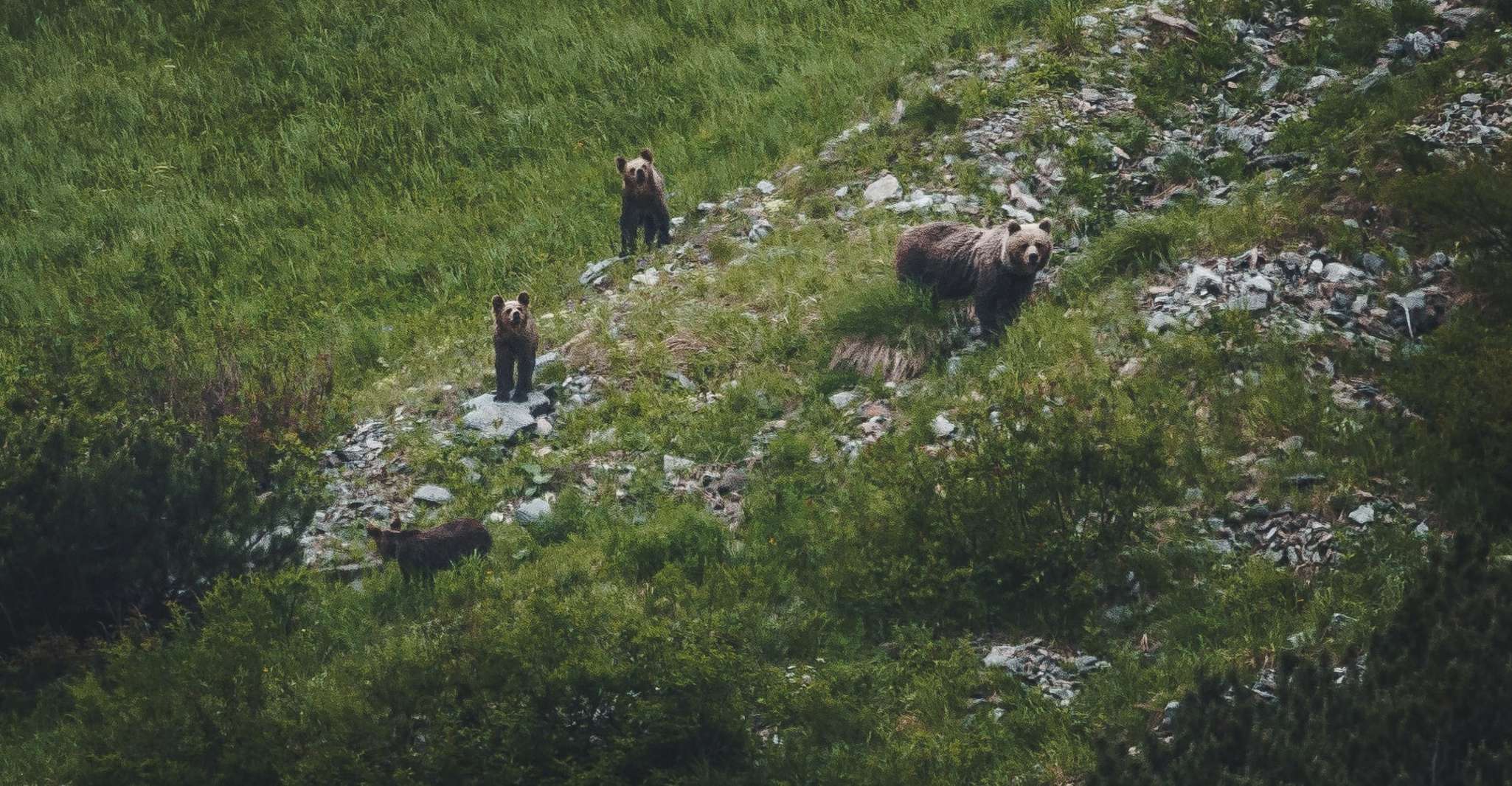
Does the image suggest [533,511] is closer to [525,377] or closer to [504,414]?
[504,414]

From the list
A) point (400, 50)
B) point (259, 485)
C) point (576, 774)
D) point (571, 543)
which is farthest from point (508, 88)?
point (576, 774)

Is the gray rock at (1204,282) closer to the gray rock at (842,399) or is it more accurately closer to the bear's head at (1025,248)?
the bear's head at (1025,248)

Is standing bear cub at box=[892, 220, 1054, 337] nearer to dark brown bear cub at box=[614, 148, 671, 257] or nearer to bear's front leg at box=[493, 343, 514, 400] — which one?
bear's front leg at box=[493, 343, 514, 400]

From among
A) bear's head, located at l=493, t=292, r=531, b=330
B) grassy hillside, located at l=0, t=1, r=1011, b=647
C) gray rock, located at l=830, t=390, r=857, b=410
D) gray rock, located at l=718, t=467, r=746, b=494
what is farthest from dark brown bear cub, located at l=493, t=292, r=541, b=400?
gray rock, located at l=830, t=390, r=857, b=410

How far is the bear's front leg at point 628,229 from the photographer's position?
13578 millimetres

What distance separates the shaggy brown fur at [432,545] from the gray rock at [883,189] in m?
5.31

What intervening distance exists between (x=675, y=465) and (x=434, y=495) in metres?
1.76

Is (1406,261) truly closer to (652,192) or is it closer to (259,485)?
(652,192)

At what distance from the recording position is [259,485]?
421 inches

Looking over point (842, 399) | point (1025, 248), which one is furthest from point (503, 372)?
point (1025, 248)

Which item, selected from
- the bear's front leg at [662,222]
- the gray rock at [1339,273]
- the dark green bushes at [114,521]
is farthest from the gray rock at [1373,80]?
the dark green bushes at [114,521]

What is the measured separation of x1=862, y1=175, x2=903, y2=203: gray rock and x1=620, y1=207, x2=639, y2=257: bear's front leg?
2281mm

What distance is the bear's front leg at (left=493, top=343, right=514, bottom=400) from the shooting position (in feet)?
35.7

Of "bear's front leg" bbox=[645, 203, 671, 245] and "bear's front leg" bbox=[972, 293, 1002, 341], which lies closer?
"bear's front leg" bbox=[972, 293, 1002, 341]
